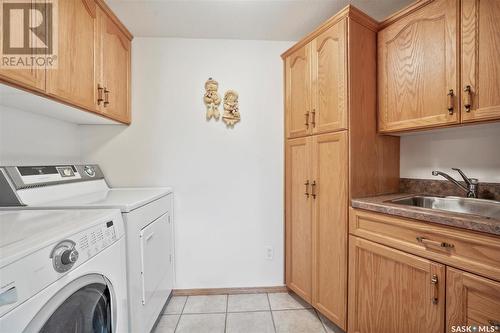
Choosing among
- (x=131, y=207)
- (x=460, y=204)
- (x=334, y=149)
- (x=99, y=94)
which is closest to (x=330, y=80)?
(x=334, y=149)

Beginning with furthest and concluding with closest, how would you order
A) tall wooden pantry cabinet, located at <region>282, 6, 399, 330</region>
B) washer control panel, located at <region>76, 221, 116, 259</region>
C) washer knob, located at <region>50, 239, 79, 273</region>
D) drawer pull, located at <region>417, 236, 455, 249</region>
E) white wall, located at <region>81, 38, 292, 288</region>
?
white wall, located at <region>81, 38, 292, 288</region> → tall wooden pantry cabinet, located at <region>282, 6, 399, 330</region> → drawer pull, located at <region>417, 236, 455, 249</region> → washer control panel, located at <region>76, 221, 116, 259</region> → washer knob, located at <region>50, 239, 79, 273</region>

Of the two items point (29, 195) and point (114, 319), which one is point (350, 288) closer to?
point (114, 319)

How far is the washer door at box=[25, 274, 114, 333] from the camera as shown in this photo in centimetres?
62

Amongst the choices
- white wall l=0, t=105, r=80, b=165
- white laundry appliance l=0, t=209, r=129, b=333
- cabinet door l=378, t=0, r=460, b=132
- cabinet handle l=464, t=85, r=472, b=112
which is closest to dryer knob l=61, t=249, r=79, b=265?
white laundry appliance l=0, t=209, r=129, b=333

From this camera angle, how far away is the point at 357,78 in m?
1.35

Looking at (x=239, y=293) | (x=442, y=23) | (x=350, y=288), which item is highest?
(x=442, y=23)

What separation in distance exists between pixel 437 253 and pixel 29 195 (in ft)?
7.01

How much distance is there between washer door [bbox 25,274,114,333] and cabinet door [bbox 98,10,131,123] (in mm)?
1157

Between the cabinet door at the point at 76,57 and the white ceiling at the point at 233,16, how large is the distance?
1.15 ft

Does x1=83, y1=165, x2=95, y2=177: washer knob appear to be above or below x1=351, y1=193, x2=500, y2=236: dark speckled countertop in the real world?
above

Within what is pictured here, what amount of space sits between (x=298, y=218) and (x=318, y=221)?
0.73ft

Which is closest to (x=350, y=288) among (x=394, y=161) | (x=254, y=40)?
(x=394, y=161)

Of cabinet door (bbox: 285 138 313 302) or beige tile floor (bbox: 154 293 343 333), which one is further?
cabinet door (bbox: 285 138 313 302)

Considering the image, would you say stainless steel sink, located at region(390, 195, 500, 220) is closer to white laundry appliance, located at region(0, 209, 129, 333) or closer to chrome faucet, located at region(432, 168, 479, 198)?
chrome faucet, located at region(432, 168, 479, 198)
